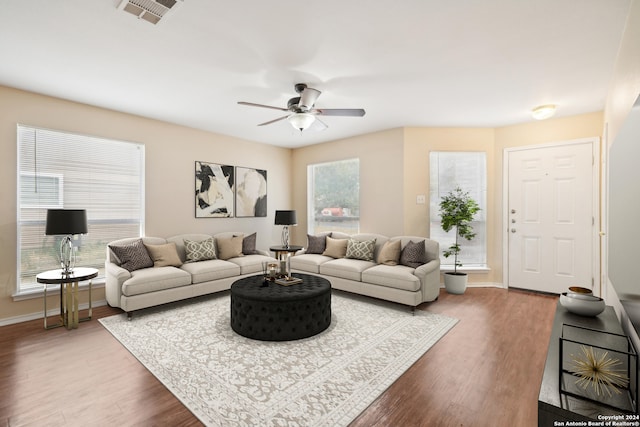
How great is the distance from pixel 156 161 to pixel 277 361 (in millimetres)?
3670

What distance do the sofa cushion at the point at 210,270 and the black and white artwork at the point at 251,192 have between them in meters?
1.42

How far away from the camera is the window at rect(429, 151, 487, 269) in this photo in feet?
16.5

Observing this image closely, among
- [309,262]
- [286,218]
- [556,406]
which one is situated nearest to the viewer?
[556,406]

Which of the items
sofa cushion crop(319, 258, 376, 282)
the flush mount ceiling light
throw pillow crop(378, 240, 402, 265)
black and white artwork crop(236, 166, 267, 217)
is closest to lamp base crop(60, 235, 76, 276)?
black and white artwork crop(236, 166, 267, 217)

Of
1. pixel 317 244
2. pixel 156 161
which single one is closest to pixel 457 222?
pixel 317 244

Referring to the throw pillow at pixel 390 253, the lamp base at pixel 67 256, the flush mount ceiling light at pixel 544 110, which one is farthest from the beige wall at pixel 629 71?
the lamp base at pixel 67 256

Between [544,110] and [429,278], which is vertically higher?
[544,110]

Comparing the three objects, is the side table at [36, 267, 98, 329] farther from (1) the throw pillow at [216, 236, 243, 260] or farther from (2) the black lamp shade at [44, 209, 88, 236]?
(1) the throw pillow at [216, 236, 243, 260]

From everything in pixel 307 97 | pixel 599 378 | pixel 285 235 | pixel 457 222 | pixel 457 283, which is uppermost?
pixel 307 97

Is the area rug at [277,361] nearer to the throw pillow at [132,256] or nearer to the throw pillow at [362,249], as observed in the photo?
the throw pillow at [132,256]

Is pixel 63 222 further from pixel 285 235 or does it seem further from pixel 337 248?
pixel 285 235

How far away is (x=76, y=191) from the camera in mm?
3908

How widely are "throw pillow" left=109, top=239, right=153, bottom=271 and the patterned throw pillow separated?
0.58 metres

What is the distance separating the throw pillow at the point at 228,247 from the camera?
488 centimetres
